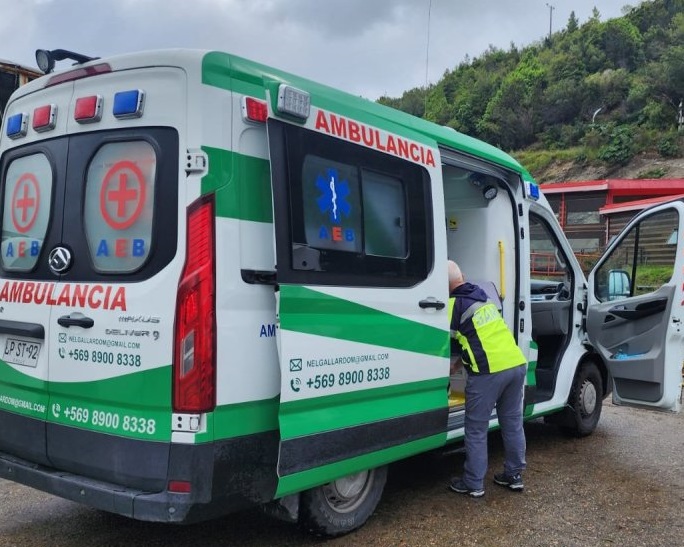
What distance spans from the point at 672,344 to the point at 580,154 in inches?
1669

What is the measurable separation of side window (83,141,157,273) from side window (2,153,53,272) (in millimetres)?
375

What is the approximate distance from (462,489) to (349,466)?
4.39ft

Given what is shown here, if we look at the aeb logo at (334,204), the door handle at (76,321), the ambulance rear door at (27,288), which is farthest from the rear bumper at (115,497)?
the aeb logo at (334,204)

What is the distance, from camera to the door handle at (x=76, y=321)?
9.43ft

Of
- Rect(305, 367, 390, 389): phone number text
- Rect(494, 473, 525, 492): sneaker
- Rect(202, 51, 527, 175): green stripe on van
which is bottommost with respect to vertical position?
Rect(494, 473, 525, 492): sneaker

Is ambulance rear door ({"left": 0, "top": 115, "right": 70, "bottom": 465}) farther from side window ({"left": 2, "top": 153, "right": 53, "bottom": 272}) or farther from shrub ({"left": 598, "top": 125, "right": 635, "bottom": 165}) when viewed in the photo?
shrub ({"left": 598, "top": 125, "right": 635, "bottom": 165})

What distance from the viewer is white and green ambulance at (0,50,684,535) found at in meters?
2.68

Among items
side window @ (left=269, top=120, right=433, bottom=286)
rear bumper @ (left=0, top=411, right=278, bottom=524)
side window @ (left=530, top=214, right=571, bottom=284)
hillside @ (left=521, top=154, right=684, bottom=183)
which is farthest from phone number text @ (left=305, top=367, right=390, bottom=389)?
hillside @ (left=521, top=154, right=684, bottom=183)

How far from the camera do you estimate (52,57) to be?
3.24 metres

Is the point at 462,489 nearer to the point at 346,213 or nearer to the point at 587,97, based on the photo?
the point at 346,213

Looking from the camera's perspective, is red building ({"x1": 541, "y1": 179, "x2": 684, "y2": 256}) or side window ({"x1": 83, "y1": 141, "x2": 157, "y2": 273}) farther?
red building ({"x1": 541, "y1": 179, "x2": 684, "y2": 256})

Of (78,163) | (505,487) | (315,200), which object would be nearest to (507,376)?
(505,487)

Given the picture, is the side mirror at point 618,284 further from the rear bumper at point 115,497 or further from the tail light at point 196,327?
the rear bumper at point 115,497

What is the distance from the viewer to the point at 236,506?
2758mm
